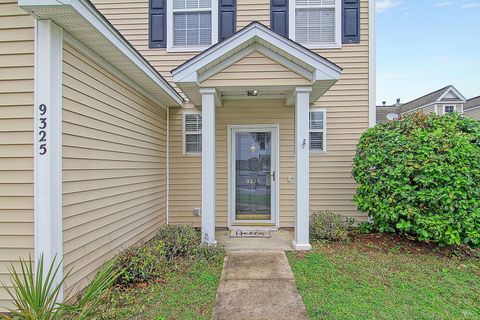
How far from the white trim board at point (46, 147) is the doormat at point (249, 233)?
3.43 metres

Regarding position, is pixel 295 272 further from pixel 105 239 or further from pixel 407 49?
pixel 407 49

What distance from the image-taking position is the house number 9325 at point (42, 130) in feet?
8.74

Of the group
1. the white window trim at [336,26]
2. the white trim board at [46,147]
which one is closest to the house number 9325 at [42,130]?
the white trim board at [46,147]

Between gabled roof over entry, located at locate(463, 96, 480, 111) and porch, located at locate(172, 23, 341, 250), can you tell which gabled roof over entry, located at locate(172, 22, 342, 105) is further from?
gabled roof over entry, located at locate(463, 96, 480, 111)

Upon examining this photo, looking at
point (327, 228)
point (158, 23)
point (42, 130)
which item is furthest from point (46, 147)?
point (158, 23)

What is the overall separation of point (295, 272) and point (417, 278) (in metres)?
1.62

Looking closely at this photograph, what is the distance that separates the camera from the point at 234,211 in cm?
632

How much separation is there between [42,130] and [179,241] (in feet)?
8.36

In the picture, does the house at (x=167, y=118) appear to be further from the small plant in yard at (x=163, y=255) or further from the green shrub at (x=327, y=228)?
the green shrub at (x=327, y=228)

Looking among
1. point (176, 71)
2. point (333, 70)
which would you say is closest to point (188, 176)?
point (176, 71)

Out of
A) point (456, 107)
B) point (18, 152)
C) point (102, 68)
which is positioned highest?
point (456, 107)

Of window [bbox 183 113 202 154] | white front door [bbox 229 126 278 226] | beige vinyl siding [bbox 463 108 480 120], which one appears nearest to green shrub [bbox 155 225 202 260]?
white front door [bbox 229 126 278 226]

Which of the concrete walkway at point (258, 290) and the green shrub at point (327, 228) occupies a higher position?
the green shrub at point (327, 228)

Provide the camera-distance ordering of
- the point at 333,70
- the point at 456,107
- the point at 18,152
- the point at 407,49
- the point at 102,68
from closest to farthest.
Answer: the point at 18,152
the point at 102,68
the point at 333,70
the point at 407,49
the point at 456,107
